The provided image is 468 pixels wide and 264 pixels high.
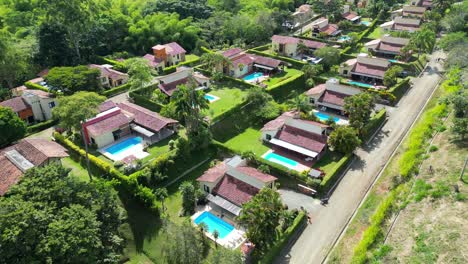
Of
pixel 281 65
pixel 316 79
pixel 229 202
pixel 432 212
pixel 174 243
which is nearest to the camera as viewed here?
pixel 174 243

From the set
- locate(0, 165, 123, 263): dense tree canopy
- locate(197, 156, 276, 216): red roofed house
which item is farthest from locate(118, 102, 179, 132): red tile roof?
locate(0, 165, 123, 263): dense tree canopy

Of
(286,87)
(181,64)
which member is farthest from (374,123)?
(181,64)

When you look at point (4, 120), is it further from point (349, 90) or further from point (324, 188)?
point (349, 90)

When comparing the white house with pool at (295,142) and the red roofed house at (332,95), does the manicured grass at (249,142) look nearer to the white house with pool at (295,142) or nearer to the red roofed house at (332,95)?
the white house with pool at (295,142)

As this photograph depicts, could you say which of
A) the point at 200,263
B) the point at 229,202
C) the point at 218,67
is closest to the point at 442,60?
the point at 218,67

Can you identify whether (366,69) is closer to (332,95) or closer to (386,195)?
(332,95)

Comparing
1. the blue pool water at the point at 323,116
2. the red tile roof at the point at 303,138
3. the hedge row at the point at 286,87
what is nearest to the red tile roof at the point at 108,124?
the red tile roof at the point at 303,138
